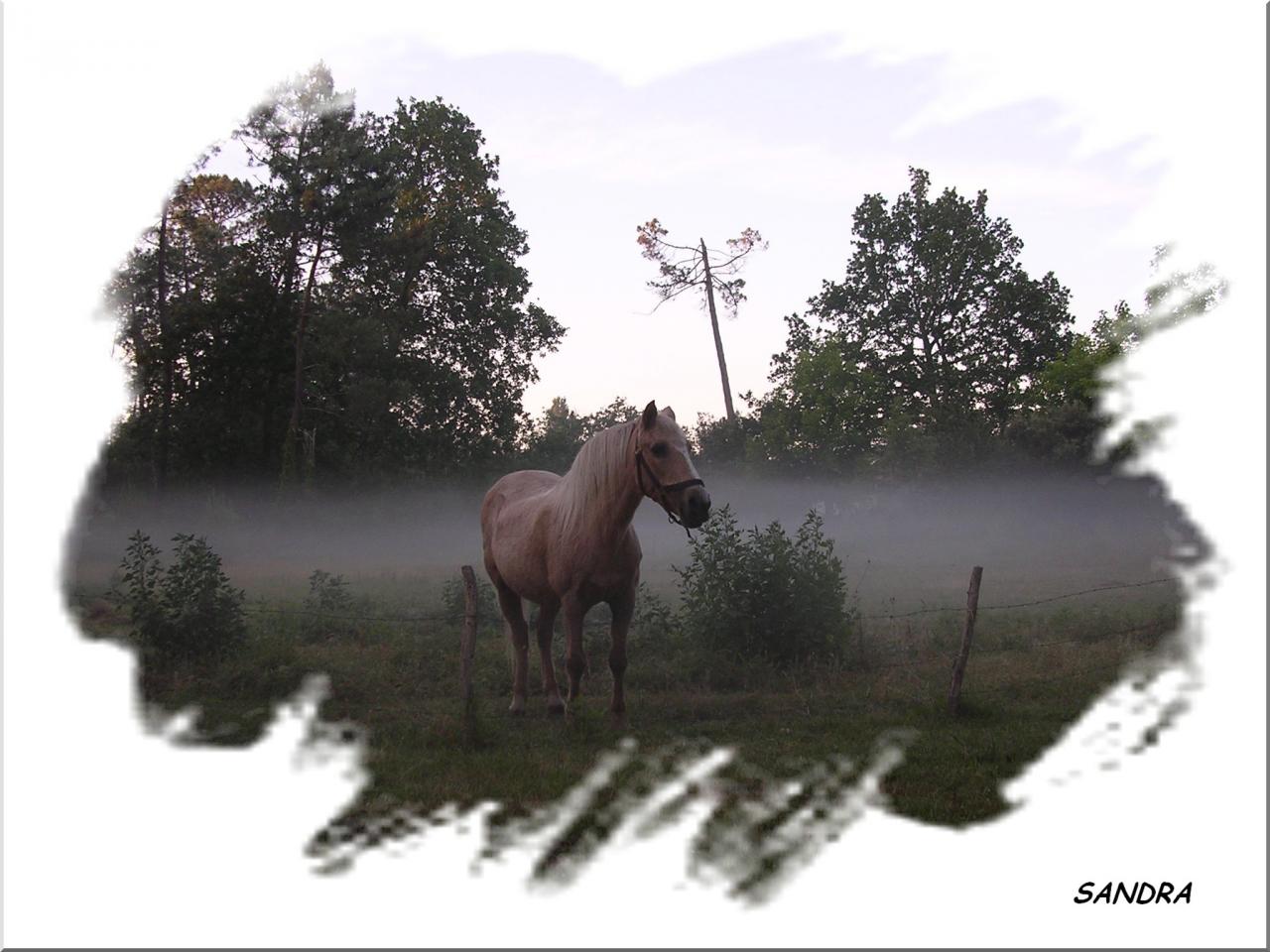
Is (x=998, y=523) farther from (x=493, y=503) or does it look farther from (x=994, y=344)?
(x=493, y=503)

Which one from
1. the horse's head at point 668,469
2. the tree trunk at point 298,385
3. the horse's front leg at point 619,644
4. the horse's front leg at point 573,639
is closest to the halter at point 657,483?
the horse's head at point 668,469

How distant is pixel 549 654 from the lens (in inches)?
322

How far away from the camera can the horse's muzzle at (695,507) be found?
6332mm

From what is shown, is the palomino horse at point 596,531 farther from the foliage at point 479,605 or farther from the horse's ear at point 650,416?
the foliage at point 479,605

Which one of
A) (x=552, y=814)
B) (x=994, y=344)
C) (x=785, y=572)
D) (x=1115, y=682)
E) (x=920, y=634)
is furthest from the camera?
(x=994, y=344)

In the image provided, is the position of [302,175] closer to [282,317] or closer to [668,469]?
[282,317]

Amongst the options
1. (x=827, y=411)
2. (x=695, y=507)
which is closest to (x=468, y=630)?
(x=695, y=507)

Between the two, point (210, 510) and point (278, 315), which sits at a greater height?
point (278, 315)

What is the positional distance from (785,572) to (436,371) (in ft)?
73.1

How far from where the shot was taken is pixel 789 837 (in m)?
4.53

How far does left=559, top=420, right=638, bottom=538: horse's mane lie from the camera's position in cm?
718

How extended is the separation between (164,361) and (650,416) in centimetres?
2216

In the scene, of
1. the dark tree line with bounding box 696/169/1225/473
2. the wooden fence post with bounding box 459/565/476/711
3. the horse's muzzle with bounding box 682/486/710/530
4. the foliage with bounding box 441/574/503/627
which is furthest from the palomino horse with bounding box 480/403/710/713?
the dark tree line with bounding box 696/169/1225/473

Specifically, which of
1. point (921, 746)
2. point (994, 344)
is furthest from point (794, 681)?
point (994, 344)
